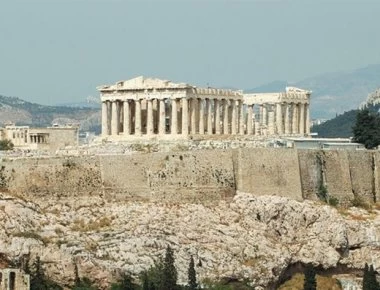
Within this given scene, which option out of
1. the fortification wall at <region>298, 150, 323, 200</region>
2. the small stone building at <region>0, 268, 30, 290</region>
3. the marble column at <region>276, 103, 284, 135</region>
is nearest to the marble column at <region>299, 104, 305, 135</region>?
the marble column at <region>276, 103, 284, 135</region>

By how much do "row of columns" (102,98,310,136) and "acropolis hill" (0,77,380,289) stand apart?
110mm

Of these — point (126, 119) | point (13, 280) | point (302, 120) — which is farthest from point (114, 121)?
point (13, 280)

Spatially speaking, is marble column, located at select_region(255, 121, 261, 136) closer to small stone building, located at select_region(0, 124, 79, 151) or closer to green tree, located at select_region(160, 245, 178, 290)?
small stone building, located at select_region(0, 124, 79, 151)

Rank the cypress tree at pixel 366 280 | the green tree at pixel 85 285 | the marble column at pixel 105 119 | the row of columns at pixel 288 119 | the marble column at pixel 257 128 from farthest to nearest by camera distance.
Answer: the marble column at pixel 257 128 < the row of columns at pixel 288 119 < the marble column at pixel 105 119 < the cypress tree at pixel 366 280 < the green tree at pixel 85 285

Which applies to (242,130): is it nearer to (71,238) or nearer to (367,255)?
(367,255)

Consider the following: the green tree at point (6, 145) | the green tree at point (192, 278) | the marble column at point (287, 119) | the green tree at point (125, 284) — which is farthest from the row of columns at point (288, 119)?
the green tree at point (125, 284)

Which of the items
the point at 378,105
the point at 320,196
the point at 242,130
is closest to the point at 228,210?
the point at 320,196

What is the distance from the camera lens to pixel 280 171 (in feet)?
317

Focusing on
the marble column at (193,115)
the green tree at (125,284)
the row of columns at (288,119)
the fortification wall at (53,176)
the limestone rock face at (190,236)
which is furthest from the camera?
the row of columns at (288,119)

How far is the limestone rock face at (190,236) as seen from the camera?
8425 cm

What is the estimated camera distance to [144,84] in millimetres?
103125

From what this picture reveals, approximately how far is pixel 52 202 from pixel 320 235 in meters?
16.6

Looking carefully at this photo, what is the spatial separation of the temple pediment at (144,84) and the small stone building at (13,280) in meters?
28.7

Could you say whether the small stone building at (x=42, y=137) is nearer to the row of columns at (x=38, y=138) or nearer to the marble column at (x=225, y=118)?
the row of columns at (x=38, y=138)
